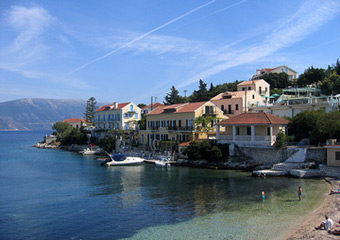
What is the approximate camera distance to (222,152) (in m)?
41.7

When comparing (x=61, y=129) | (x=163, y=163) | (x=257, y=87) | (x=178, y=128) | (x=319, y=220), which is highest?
(x=257, y=87)

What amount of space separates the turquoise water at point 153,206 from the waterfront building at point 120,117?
29956 millimetres

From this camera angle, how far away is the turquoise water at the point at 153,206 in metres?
18.0

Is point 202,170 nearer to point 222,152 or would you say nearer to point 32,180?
point 222,152

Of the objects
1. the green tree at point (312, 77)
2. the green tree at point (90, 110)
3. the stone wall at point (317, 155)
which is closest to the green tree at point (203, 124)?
the stone wall at point (317, 155)

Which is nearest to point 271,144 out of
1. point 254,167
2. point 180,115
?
point 254,167

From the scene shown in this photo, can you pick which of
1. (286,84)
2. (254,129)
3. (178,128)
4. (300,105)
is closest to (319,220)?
(254,129)

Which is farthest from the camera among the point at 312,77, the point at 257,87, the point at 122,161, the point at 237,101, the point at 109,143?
the point at 312,77

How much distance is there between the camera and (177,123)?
51281mm

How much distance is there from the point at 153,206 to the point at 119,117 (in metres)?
45.3

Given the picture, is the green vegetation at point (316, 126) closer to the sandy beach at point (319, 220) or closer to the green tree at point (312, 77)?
the sandy beach at point (319, 220)

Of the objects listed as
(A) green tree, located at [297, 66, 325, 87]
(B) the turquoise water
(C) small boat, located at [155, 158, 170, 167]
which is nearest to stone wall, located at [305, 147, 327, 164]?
(B) the turquoise water

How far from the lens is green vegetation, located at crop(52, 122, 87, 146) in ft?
254

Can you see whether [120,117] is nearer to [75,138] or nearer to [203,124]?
[75,138]
